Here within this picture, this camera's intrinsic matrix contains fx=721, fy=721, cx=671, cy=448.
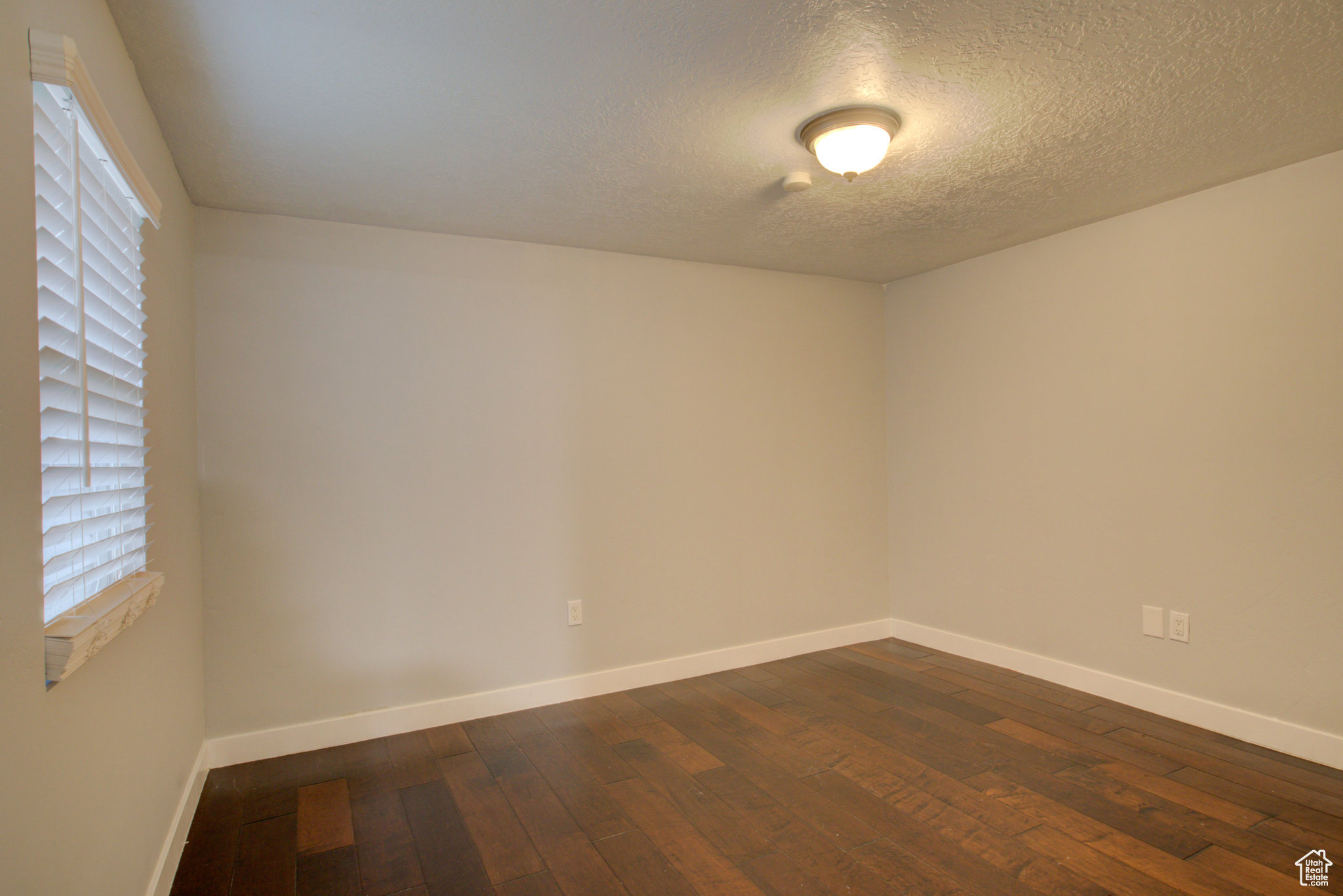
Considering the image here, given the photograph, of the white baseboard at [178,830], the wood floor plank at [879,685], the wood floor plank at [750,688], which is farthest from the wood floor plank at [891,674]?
the white baseboard at [178,830]

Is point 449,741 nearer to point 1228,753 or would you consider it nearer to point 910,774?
point 910,774

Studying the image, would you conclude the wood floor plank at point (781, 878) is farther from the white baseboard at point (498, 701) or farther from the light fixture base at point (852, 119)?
the light fixture base at point (852, 119)

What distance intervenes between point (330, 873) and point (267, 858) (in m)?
0.24

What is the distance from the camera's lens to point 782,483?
13.2 ft

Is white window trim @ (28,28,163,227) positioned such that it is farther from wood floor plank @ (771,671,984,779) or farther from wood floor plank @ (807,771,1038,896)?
wood floor plank @ (771,671,984,779)

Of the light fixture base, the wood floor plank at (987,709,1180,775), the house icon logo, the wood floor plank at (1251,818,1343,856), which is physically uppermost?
the light fixture base

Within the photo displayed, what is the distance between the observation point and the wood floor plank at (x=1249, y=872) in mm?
1836

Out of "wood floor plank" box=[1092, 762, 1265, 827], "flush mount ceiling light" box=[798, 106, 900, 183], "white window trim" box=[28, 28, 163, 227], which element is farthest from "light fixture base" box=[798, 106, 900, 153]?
"wood floor plank" box=[1092, 762, 1265, 827]

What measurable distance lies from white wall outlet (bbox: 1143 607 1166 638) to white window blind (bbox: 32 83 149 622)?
3.60 m

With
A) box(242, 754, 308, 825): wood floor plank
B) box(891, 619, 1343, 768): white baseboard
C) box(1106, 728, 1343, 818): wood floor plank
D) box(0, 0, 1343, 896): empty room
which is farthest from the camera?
box(891, 619, 1343, 768): white baseboard

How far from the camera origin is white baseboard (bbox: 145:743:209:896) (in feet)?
6.05

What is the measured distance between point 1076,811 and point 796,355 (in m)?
2.55

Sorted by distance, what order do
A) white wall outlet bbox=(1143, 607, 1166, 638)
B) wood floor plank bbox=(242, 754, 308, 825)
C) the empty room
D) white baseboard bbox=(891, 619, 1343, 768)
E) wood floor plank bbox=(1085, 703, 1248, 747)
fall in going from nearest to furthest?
1. the empty room
2. wood floor plank bbox=(242, 754, 308, 825)
3. white baseboard bbox=(891, 619, 1343, 768)
4. wood floor plank bbox=(1085, 703, 1248, 747)
5. white wall outlet bbox=(1143, 607, 1166, 638)

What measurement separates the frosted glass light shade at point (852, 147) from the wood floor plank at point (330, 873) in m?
2.53
